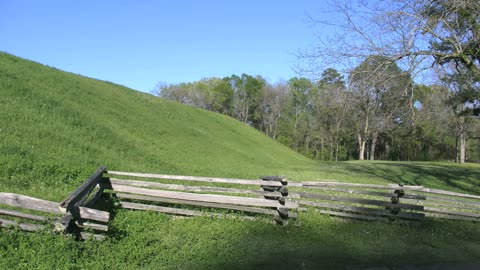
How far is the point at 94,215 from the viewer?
279 inches

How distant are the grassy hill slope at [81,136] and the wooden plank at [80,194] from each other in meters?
1.99

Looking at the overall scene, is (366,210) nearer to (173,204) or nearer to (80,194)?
(173,204)

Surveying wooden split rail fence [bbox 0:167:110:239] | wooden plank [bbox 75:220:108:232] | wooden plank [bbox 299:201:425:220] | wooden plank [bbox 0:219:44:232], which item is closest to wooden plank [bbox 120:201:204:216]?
wooden split rail fence [bbox 0:167:110:239]

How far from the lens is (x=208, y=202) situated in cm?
979

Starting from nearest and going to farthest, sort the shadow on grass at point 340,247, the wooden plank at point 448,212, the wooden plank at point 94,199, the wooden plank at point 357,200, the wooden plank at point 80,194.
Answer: the wooden plank at point 80,194 → the shadow on grass at point 340,247 → the wooden plank at point 94,199 → the wooden plank at point 357,200 → the wooden plank at point 448,212

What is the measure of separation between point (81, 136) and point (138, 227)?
985 centimetres

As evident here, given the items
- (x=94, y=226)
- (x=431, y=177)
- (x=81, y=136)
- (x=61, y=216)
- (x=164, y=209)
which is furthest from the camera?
(x=431, y=177)

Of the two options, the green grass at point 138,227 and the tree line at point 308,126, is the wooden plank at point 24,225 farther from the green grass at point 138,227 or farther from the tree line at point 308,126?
the tree line at point 308,126

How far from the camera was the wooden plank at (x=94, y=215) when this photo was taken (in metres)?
7.06

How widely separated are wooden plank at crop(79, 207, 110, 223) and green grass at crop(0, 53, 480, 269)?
17.6 inches

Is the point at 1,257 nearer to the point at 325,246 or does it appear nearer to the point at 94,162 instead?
the point at 325,246

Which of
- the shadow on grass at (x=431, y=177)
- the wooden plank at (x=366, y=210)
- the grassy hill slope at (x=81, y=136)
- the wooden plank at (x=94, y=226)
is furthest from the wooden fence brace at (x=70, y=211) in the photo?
the shadow on grass at (x=431, y=177)

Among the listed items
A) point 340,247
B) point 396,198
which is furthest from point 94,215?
point 396,198

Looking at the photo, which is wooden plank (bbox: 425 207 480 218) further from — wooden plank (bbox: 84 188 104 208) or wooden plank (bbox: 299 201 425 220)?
wooden plank (bbox: 84 188 104 208)
